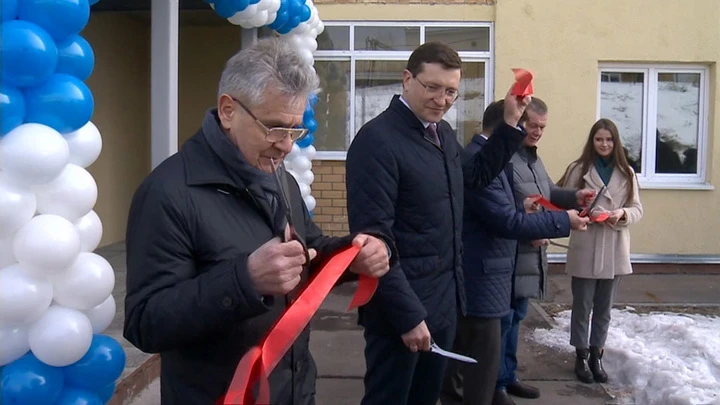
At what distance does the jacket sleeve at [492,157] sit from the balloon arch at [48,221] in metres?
1.90

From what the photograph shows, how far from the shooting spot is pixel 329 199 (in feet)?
28.5

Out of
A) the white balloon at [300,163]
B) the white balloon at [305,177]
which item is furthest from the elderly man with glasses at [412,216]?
the white balloon at [305,177]

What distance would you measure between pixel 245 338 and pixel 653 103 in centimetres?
809

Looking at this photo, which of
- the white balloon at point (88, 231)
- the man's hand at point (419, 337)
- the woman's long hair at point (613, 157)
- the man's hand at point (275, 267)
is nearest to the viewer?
the man's hand at point (275, 267)

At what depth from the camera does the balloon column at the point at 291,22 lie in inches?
206

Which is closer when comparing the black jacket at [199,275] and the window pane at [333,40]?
the black jacket at [199,275]

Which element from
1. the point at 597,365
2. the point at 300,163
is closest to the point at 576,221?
the point at 597,365

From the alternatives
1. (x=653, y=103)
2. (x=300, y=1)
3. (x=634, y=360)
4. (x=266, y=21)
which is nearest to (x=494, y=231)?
(x=634, y=360)

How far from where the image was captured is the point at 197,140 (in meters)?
1.98

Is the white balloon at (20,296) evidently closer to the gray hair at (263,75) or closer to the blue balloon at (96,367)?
the blue balloon at (96,367)

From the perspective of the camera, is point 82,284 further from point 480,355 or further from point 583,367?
point 583,367

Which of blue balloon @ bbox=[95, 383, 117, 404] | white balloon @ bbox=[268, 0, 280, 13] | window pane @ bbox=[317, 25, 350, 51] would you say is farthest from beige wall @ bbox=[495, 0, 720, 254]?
blue balloon @ bbox=[95, 383, 117, 404]

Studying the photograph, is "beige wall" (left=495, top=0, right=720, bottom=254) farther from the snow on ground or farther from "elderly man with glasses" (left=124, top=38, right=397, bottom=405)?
"elderly man with glasses" (left=124, top=38, right=397, bottom=405)

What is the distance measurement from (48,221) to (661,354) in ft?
14.6
